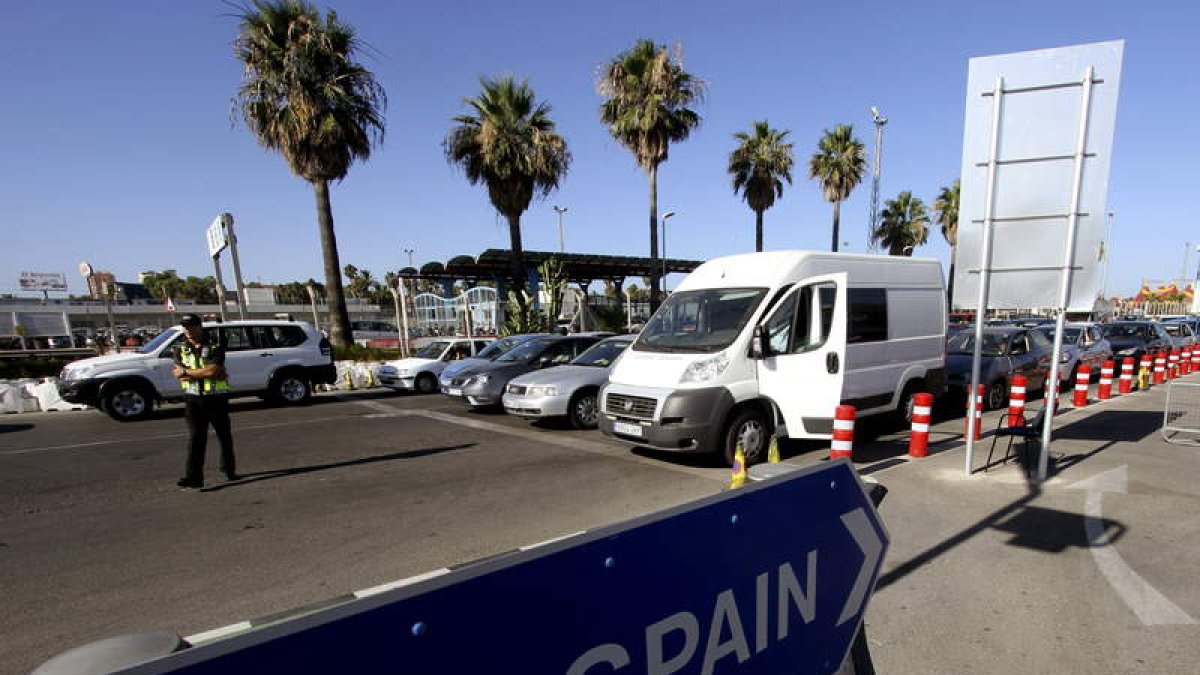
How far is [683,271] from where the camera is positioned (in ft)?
132

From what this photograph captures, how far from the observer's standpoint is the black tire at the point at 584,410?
29.3 feet

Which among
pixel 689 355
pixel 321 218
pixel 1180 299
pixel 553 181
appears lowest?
pixel 1180 299

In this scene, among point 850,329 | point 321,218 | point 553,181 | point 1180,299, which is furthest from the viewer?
point 1180,299

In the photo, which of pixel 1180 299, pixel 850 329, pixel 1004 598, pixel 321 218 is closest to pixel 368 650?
pixel 1004 598

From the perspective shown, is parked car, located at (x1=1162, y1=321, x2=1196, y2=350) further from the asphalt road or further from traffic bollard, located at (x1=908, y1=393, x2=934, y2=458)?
traffic bollard, located at (x1=908, y1=393, x2=934, y2=458)

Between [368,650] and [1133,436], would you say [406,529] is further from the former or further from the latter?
[1133,436]

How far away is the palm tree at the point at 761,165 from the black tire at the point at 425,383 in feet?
56.6

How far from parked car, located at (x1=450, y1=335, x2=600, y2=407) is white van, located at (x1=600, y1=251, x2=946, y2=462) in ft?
12.9

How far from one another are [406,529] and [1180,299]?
10459 centimetres

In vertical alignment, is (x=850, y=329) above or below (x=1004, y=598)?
above

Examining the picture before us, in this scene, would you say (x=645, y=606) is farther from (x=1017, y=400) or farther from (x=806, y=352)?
(x=1017, y=400)

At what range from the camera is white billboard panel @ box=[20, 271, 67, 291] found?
56.5 m

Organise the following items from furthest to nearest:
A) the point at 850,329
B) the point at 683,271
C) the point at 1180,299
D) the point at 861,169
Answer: the point at 1180,299 → the point at 683,271 → the point at 861,169 → the point at 850,329

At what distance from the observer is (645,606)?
1.11 metres
